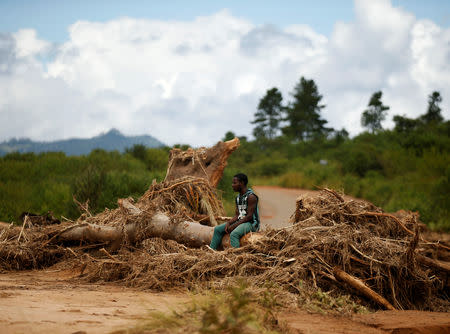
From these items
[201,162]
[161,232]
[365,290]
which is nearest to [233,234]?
[161,232]

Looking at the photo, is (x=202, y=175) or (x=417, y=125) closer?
(x=202, y=175)

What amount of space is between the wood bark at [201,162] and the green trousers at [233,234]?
261 cm

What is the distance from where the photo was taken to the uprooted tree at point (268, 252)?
15.8 feet

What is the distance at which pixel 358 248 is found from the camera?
16.6ft

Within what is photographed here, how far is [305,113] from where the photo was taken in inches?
1860

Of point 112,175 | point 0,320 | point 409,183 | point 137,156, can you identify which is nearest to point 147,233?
point 0,320

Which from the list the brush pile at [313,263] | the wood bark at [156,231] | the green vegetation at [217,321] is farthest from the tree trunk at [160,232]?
the green vegetation at [217,321]

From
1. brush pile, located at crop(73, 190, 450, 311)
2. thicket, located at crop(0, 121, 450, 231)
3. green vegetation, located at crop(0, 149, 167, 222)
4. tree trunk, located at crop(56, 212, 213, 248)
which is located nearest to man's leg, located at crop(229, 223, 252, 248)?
brush pile, located at crop(73, 190, 450, 311)

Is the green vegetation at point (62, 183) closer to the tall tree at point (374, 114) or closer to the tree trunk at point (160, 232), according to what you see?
the tree trunk at point (160, 232)

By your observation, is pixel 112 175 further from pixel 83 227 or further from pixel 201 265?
pixel 201 265

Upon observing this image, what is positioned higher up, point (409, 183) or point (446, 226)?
point (409, 183)

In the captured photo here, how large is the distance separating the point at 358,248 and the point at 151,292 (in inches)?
100

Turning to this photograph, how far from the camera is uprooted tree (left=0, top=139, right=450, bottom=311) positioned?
4824 mm

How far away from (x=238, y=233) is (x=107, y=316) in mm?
2915
